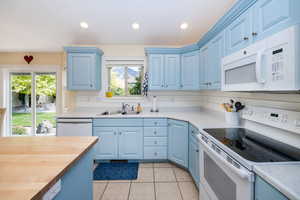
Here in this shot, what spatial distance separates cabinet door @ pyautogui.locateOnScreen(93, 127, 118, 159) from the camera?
9.46ft

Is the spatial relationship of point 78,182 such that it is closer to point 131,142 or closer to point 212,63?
point 131,142

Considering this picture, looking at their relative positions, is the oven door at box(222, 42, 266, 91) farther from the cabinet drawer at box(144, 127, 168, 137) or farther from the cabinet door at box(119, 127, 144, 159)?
the cabinet door at box(119, 127, 144, 159)

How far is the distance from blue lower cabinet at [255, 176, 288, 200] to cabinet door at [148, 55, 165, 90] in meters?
2.48

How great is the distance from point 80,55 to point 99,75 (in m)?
Result: 0.54

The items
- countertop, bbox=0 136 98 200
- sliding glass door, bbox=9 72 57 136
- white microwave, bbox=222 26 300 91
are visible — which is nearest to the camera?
countertop, bbox=0 136 98 200

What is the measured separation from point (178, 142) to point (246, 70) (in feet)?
5.49

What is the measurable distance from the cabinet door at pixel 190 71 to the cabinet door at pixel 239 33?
111 cm

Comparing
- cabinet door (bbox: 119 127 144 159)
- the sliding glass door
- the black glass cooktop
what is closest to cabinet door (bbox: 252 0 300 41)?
the black glass cooktop

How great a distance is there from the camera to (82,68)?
10.5 ft

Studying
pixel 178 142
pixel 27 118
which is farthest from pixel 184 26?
pixel 27 118

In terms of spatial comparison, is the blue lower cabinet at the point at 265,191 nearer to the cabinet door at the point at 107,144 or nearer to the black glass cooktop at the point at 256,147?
the black glass cooktop at the point at 256,147

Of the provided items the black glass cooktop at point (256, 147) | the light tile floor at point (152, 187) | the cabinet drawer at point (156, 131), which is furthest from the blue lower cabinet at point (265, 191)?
the cabinet drawer at point (156, 131)

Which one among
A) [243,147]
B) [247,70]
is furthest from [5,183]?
[247,70]

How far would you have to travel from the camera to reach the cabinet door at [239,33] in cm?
145
